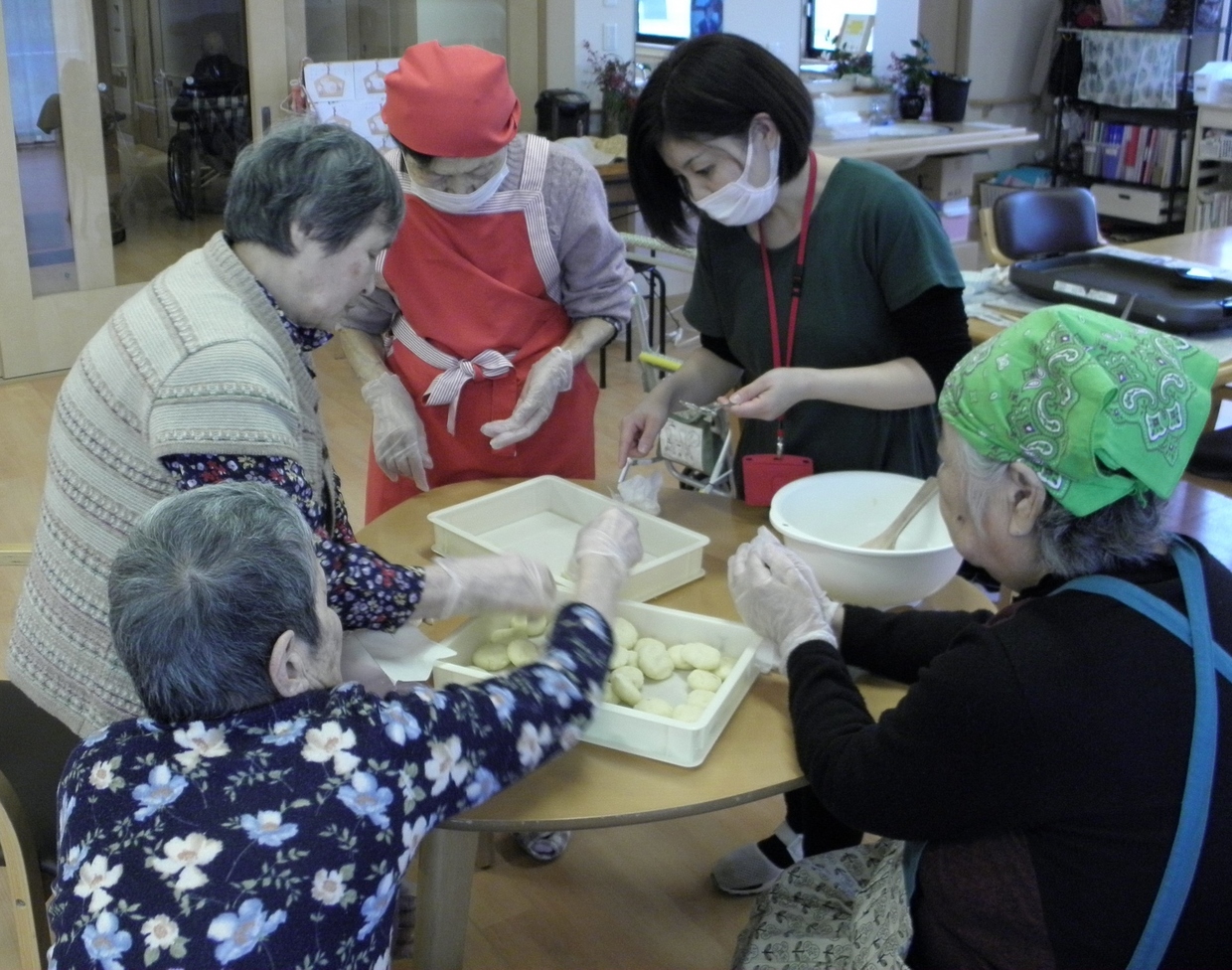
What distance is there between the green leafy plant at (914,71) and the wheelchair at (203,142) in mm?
3240

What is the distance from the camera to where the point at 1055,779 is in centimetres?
111

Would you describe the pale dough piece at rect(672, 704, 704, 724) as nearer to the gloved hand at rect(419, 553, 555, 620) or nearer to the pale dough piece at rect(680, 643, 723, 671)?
the pale dough piece at rect(680, 643, 723, 671)

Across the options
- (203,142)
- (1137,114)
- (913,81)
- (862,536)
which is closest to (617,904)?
→ (862,536)

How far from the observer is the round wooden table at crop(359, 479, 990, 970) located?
1278 millimetres

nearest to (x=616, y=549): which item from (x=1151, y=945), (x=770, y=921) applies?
(x=770, y=921)

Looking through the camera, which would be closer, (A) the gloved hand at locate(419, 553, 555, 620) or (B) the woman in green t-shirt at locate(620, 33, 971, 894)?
(A) the gloved hand at locate(419, 553, 555, 620)

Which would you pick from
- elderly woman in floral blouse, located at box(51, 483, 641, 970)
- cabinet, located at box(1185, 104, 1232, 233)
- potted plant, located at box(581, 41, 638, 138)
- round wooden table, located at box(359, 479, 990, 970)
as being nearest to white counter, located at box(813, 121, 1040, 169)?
potted plant, located at box(581, 41, 638, 138)

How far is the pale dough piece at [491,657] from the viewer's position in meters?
1.50

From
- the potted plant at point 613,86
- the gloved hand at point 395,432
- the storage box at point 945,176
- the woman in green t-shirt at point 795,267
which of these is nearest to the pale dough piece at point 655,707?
the woman in green t-shirt at point 795,267

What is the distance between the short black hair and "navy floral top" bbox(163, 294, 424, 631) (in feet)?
1.99

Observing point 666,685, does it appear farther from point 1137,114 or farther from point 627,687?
point 1137,114

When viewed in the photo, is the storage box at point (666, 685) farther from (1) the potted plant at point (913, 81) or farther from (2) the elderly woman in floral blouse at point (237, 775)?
(1) the potted plant at point (913, 81)

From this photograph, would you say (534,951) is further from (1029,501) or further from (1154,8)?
(1154,8)

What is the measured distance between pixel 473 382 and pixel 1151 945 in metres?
1.40
